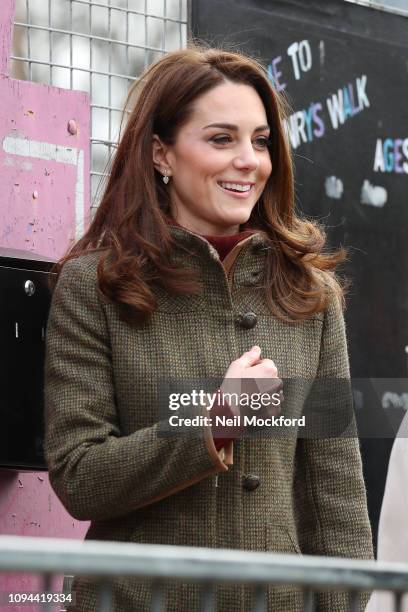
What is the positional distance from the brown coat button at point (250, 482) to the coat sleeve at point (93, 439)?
13 centimetres

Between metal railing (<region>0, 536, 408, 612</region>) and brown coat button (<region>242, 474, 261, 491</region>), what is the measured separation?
1022mm

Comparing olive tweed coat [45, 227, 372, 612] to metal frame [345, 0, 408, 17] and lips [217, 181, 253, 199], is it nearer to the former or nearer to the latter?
lips [217, 181, 253, 199]

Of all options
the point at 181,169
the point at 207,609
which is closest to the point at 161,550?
the point at 207,609

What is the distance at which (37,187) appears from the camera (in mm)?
3963

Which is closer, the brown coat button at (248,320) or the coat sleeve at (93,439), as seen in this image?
the coat sleeve at (93,439)

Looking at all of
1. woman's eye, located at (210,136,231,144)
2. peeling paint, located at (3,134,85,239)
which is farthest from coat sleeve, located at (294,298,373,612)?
peeling paint, located at (3,134,85,239)

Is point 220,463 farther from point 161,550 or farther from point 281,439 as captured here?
point 161,550

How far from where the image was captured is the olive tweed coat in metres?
2.85

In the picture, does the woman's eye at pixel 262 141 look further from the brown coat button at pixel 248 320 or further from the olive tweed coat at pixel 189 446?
the brown coat button at pixel 248 320

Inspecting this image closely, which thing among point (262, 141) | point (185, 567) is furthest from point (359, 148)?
point (185, 567)

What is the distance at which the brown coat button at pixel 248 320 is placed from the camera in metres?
3.13

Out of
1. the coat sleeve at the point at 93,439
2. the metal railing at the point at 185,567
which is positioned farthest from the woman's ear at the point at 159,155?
the metal railing at the point at 185,567

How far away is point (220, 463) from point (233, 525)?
0.21 metres

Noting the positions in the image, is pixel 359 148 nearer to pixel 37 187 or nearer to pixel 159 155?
pixel 37 187
